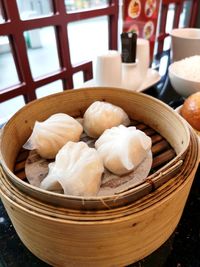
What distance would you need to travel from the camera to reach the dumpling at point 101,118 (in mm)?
817

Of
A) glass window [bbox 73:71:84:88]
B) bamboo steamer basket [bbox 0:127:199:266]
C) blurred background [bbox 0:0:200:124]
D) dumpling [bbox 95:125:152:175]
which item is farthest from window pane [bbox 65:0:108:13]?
bamboo steamer basket [bbox 0:127:199:266]

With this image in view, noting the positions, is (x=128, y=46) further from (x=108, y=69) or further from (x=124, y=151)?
(x=124, y=151)

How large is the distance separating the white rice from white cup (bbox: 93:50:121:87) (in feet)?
0.91

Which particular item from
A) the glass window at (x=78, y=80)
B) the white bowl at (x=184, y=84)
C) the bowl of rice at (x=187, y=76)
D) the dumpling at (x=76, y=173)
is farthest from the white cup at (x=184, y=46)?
the dumpling at (x=76, y=173)

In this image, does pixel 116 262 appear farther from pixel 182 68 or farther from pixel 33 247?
pixel 182 68

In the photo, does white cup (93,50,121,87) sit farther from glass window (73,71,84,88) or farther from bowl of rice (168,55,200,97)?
glass window (73,71,84,88)

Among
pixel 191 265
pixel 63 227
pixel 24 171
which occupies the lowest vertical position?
pixel 191 265

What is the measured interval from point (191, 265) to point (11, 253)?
1.51 ft

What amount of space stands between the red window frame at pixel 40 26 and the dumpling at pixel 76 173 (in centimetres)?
69

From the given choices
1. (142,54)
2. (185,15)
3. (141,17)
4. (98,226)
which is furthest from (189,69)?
(185,15)

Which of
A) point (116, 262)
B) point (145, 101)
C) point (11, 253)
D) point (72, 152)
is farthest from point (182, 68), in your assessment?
point (11, 253)

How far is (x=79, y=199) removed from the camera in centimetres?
44

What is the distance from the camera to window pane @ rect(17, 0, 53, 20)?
3.83ft

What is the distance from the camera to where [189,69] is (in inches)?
43.4
